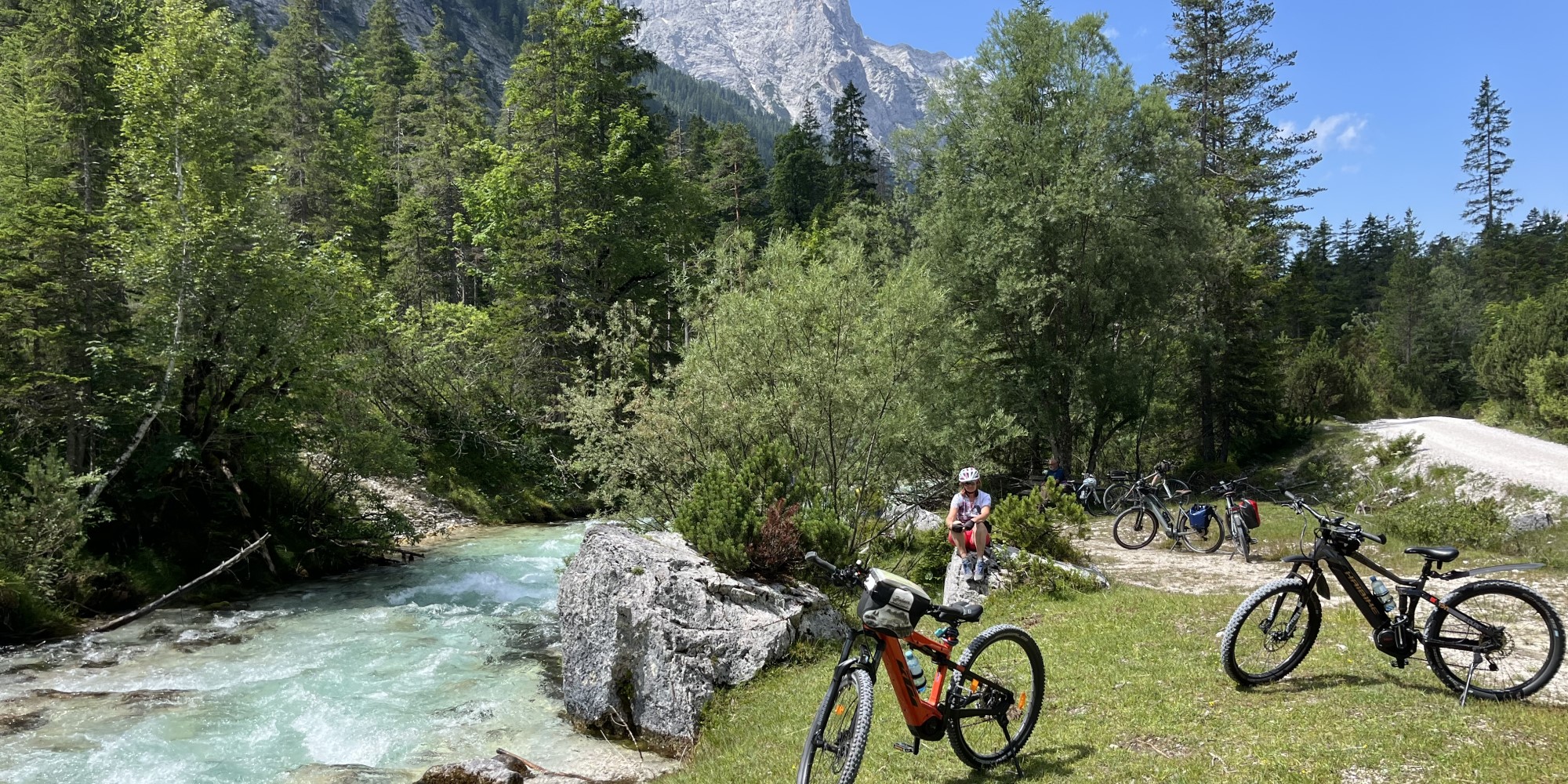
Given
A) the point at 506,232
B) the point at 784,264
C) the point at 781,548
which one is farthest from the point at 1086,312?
the point at 506,232

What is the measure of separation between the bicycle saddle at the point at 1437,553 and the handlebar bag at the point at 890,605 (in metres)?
3.60

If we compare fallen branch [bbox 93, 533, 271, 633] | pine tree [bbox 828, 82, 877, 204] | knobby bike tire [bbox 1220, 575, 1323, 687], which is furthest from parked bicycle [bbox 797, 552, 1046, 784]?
pine tree [bbox 828, 82, 877, 204]

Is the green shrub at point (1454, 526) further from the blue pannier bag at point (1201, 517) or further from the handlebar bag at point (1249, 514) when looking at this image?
the blue pannier bag at point (1201, 517)

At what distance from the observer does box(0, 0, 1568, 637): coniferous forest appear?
42.3 ft

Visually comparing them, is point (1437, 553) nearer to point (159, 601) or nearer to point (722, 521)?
point (722, 521)

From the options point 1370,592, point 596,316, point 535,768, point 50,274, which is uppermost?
point 596,316

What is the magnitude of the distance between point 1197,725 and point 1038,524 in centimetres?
667

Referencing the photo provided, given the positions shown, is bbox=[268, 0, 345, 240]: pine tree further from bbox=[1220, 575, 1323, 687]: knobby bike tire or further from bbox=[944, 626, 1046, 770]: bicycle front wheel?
bbox=[1220, 575, 1323, 687]: knobby bike tire

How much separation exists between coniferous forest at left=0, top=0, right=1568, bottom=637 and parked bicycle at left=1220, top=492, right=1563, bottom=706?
5.52m

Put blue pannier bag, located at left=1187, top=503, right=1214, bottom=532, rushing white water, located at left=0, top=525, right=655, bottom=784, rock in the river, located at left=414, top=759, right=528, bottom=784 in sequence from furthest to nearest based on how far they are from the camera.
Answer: blue pannier bag, located at left=1187, top=503, right=1214, bottom=532 → rushing white water, located at left=0, top=525, right=655, bottom=784 → rock in the river, located at left=414, top=759, right=528, bottom=784

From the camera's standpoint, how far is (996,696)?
4.99 meters

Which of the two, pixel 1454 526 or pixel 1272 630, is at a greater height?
pixel 1272 630

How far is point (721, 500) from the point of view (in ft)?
33.2

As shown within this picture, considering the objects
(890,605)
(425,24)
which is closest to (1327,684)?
(890,605)
